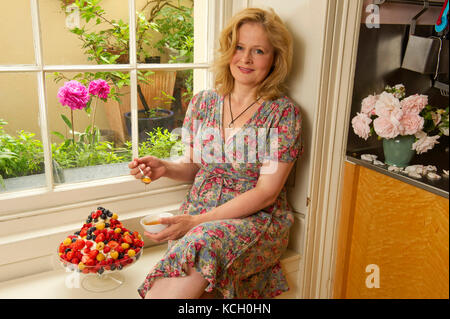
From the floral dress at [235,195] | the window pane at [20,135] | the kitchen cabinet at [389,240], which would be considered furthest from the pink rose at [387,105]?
the window pane at [20,135]

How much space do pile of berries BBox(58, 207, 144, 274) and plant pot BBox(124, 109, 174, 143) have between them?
0.43 m

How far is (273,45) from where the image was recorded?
1733 millimetres

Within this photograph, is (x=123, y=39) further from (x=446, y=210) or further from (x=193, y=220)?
(x=446, y=210)

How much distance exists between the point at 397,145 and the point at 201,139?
2.50 ft

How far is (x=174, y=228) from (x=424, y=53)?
101 cm

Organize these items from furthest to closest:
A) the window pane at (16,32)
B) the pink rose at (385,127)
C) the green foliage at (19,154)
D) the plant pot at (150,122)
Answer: the plant pot at (150,122) → the green foliage at (19,154) → the window pane at (16,32) → the pink rose at (385,127)

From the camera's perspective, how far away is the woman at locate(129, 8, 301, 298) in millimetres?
1626

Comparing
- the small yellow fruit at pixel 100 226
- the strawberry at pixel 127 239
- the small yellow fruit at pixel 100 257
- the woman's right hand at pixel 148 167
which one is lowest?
the small yellow fruit at pixel 100 257

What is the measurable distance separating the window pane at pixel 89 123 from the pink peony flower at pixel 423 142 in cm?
113

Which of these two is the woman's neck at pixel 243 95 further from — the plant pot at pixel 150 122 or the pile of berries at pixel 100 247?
the pile of berries at pixel 100 247

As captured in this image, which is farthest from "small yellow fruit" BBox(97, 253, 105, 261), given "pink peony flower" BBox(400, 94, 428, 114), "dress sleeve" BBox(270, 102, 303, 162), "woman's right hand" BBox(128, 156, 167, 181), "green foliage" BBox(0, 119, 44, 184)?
"pink peony flower" BBox(400, 94, 428, 114)

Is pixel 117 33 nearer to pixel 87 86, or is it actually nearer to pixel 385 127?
pixel 87 86

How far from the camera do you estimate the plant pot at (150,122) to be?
1917 millimetres

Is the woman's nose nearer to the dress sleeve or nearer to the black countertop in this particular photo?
the dress sleeve
